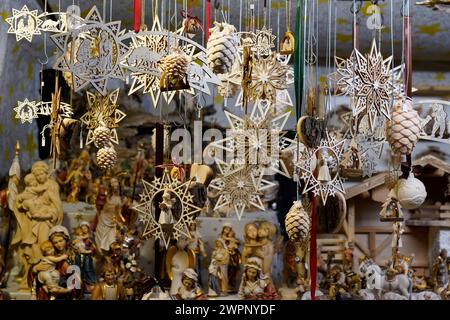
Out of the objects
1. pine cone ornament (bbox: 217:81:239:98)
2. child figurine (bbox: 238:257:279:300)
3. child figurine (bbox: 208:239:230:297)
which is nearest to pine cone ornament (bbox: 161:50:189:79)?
pine cone ornament (bbox: 217:81:239:98)

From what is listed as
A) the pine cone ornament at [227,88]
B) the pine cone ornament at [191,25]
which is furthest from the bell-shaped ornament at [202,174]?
the pine cone ornament at [191,25]

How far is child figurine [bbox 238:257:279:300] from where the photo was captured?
19.9 ft

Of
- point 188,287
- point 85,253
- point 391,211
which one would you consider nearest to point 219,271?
point 188,287

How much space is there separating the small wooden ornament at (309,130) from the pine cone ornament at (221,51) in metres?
0.36

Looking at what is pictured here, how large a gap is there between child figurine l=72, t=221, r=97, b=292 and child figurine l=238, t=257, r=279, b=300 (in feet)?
2.91

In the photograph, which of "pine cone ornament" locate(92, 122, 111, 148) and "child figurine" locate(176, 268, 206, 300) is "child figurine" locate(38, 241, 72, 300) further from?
"pine cone ornament" locate(92, 122, 111, 148)

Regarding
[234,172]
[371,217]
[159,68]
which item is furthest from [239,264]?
[159,68]

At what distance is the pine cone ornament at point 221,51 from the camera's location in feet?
12.0

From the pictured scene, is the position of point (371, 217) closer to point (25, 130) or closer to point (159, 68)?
point (25, 130)

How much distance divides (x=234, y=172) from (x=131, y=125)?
178 centimetres

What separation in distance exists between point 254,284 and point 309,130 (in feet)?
7.86

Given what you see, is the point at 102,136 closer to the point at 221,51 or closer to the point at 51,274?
the point at 221,51

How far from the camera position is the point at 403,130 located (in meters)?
3.41

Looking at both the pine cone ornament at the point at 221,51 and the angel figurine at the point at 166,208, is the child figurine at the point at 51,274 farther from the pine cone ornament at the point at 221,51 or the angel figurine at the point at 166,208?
the pine cone ornament at the point at 221,51
